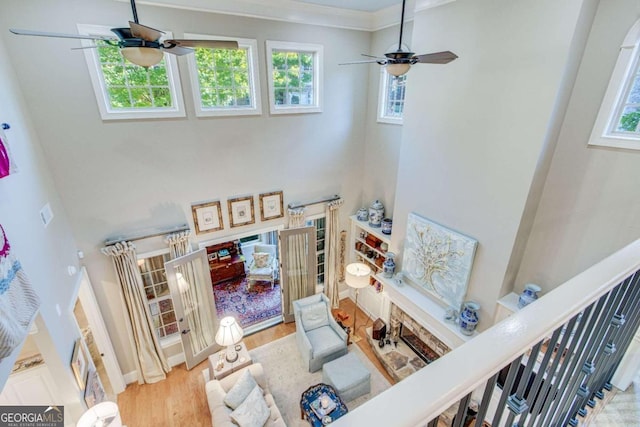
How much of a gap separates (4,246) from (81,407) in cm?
233

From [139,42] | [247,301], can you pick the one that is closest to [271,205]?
[247,301]

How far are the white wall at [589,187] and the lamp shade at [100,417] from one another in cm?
527

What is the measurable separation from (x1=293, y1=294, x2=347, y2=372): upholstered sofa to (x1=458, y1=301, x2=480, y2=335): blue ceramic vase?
2098 mm

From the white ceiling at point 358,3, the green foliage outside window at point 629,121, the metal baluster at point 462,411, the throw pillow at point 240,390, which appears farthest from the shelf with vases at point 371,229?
the metal baluster at point 462,411

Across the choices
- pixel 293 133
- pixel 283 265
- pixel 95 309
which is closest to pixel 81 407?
pixel 95 309

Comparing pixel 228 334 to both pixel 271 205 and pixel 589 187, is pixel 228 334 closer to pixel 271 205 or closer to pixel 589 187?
pixel 271 205

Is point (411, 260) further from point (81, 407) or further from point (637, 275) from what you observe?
point (81, 407)

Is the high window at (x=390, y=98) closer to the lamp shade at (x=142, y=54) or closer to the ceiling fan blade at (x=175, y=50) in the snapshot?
the ceiling fan blade at (x=175, y=50)

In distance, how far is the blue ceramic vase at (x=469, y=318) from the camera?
4.10 m

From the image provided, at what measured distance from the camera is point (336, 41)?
5.18 metres

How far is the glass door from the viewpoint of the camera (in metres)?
4.85

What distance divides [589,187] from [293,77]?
14.1 ft

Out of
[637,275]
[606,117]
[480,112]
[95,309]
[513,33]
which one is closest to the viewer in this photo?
[637,275]

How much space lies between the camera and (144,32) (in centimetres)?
196
